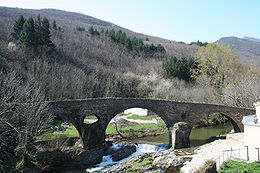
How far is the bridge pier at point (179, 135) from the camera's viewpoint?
61.5ft

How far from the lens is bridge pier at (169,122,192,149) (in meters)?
18.7

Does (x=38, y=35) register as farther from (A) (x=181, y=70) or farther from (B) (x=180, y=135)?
(B) (x=180, y=135)

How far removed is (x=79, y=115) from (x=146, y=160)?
250 inches

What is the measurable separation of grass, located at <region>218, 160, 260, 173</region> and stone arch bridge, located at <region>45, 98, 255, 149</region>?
23.3 feet

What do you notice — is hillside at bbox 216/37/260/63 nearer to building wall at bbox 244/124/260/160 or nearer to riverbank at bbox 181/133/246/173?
riverbank at bbox 181/133/246/173

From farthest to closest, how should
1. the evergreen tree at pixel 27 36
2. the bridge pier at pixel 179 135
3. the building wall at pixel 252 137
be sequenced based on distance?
the evergreen tree at pixel 27 36 < the bridge pier at pixel 179 135 < the building wall at pixel 252 137

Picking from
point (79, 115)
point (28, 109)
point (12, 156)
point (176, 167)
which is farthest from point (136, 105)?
point (12, 156)

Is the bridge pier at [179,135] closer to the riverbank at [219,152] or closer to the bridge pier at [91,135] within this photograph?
the riverbank at [219,152]

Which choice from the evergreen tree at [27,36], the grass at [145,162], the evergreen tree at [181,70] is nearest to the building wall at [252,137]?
the grass at [145,162]

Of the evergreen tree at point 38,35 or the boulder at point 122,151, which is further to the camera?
the evergreen tree at point 38,35

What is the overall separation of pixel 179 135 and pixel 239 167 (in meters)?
8.18

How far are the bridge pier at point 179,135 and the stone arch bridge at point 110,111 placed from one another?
182mm

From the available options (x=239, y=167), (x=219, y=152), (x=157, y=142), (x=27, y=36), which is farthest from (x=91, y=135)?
(x=27, y=36)

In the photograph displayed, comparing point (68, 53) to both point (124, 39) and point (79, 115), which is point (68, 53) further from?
point (79, 115)
